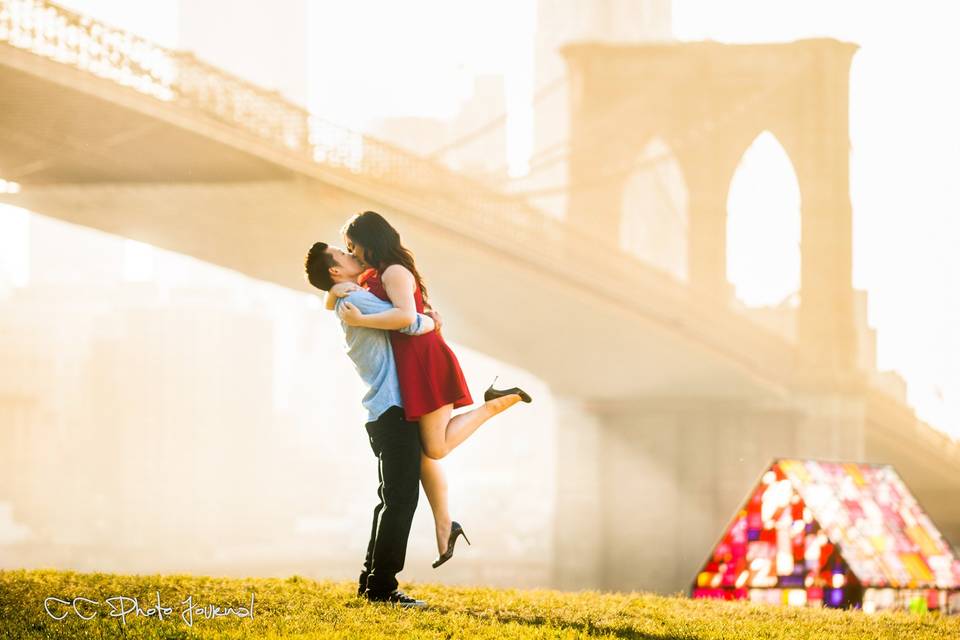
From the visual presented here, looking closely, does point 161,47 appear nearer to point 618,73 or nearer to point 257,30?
point 618,73

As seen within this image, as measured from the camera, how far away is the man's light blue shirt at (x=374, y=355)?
19.5 feet

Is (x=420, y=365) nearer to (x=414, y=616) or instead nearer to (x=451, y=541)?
(x=451, y=541)

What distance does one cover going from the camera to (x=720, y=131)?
37281 mm

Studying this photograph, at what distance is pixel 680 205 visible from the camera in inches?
2630

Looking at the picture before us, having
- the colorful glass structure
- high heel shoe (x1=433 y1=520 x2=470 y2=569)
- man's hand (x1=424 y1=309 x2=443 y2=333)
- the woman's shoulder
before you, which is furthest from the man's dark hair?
the colorful glass structure

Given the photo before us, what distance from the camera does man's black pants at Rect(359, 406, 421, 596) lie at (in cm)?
596

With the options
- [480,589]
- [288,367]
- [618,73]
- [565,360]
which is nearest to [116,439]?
[288,367]

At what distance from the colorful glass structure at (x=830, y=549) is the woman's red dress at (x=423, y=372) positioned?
6.77 feet

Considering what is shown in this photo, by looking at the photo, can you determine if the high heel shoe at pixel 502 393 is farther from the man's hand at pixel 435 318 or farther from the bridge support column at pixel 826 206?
the bridge support column at pixel 826 206

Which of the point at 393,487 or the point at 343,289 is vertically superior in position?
the point at 343,289

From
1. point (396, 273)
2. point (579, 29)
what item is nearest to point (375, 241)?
point (396, 273)

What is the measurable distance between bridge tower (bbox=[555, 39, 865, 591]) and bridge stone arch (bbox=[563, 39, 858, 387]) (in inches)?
1.6

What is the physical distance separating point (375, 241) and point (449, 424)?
761 millimetres

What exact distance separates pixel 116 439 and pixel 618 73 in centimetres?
4717
